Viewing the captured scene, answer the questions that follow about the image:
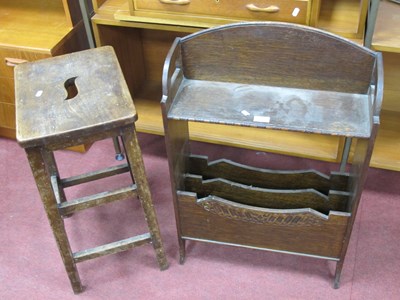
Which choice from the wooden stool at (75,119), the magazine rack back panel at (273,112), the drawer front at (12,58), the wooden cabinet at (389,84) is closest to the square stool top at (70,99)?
the wooden stool at (75,119)

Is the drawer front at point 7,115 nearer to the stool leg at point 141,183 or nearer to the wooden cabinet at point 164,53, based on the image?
the wooden cabinet at point 164,53

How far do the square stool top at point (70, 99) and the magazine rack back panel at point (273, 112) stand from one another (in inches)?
Answer: 6.5

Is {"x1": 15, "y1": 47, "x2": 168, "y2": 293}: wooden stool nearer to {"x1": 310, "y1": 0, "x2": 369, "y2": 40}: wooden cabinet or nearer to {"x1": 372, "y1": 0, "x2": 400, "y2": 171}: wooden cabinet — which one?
{"x1": 310, "y1": 0, "x2": 369, "y2": 40}: wooden cabinet

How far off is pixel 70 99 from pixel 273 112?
593 millimetres

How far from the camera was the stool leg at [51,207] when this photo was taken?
1334mm

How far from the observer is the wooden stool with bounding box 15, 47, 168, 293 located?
4.28ft

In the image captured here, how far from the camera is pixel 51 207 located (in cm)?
144

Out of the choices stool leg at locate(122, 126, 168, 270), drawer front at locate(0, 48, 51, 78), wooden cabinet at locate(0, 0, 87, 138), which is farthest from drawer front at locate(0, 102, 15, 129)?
stool leg at locate(122, 126, 168, 270)

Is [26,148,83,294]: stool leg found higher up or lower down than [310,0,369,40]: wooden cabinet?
lower down

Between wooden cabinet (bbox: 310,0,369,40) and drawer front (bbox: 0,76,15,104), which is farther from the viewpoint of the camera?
drawer front (bbox: 0,76,15,104)

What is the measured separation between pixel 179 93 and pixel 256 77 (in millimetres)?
249

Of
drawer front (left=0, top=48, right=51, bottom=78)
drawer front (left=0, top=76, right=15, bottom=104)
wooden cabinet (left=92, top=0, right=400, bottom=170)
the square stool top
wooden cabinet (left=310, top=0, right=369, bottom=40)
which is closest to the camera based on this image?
the square stool top

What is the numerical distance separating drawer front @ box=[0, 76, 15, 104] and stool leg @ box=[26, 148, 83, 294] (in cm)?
72

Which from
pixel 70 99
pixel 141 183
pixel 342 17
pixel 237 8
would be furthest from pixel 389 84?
pixel 70 99
